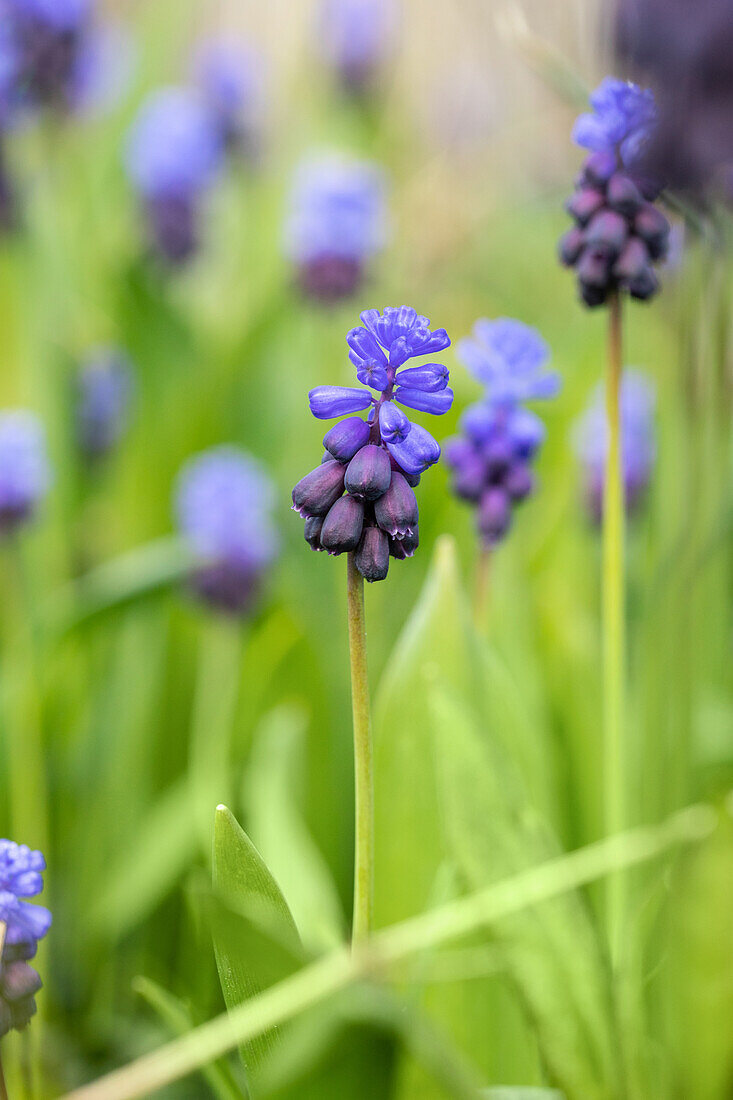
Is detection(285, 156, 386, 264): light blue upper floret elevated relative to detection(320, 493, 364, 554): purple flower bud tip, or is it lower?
elevated

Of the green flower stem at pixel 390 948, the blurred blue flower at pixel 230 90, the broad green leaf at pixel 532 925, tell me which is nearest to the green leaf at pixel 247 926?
the green flower stem at pixel 390 948

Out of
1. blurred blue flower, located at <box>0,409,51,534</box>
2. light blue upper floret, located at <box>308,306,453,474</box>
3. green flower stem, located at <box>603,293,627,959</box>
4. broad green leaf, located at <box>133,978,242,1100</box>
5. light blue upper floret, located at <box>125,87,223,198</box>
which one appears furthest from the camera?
light blue upper floret, located at <box>125,87,223,198</box>

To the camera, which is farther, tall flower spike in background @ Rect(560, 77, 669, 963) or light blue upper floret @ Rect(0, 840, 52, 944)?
tall flower spike in background @ Rect(560, 77, 669, 963)

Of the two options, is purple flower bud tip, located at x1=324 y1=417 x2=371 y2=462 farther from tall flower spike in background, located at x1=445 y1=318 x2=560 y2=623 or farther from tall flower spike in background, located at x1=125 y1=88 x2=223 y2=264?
tall flower spike in background, located at x1=125 y1=88 x2=223 y2=264

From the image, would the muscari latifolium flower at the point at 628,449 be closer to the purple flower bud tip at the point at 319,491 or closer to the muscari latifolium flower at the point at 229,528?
the muscari latifolium flower at the point at 229,528

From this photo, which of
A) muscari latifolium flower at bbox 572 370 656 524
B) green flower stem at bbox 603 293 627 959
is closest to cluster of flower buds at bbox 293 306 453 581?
green flower stem at bbox 603 293 627 959

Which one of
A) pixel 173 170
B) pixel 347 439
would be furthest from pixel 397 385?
pixel 173 170
